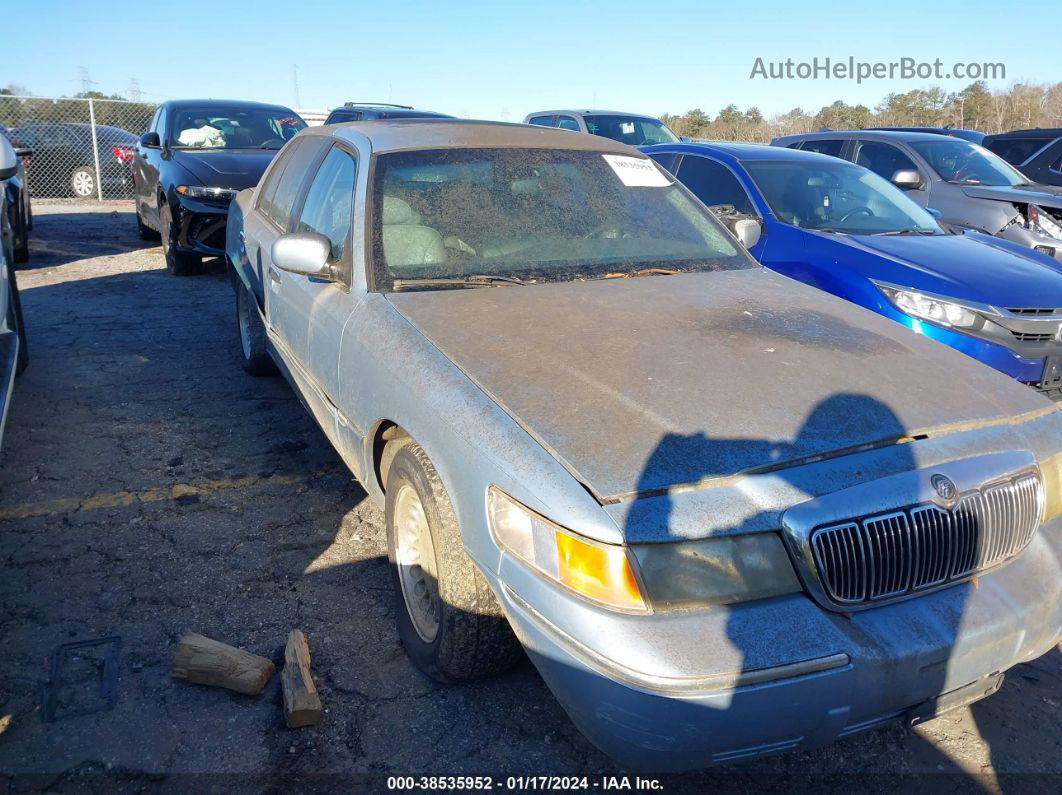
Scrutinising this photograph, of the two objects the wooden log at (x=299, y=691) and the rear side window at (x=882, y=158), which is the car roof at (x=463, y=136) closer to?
the wooden log at (x=299, y=691)

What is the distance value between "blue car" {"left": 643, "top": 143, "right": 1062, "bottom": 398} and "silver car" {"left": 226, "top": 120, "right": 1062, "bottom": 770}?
1684mm

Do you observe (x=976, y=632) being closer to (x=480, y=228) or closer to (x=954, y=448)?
(x=954, y=448)

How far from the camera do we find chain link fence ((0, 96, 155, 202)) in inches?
627

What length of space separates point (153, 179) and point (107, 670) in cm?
815

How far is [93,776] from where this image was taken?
238 centimetres

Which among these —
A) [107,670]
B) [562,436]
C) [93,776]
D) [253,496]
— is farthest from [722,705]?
[253,496]

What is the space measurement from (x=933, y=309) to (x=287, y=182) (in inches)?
151

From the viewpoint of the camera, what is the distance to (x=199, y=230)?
8891 millimetres

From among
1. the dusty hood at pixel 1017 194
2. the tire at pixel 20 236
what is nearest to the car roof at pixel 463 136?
the dusty hood at pixel 1017 194

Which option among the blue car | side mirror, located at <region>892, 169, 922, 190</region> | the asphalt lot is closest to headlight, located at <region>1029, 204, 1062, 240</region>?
side mirror, located at <region>892, 169, 922, 190</region>

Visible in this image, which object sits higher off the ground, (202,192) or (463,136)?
(463,136)

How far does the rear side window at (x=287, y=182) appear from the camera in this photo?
14.8 ft

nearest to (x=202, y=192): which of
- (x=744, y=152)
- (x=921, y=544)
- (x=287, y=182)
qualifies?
(x=287, y=182)

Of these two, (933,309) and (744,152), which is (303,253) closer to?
(933,309)
